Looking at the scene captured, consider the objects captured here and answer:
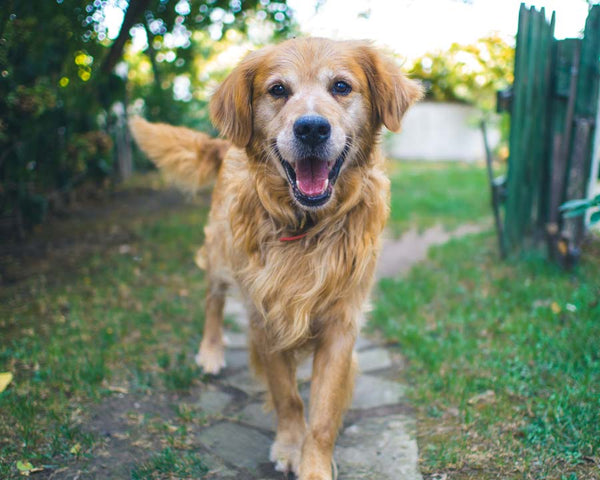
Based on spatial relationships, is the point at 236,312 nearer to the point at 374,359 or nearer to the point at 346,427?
the point at 374,359

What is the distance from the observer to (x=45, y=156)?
516cm

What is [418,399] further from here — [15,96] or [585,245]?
[15,96]

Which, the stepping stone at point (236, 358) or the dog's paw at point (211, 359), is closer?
the dog's paw at point (211, 359)

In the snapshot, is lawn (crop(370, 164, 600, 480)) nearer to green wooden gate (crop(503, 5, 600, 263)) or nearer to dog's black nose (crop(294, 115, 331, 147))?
green wooden gate (crop(503, 5, 600, 263))

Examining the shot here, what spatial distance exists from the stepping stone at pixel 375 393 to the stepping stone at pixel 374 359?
0.14m

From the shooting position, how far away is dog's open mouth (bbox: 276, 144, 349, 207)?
2.31 metres

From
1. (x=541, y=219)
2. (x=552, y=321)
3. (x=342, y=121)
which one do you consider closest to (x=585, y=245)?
(x=541, y=219)

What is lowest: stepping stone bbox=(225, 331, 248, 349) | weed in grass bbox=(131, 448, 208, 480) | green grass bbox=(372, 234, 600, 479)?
stepping stone bbox=(225, 331, 248, 349)

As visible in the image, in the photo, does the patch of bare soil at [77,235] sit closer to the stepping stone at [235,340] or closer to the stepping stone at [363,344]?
the stepping stone at [235,340]

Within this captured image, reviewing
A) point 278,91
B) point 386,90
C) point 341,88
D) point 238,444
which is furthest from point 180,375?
point 386,90

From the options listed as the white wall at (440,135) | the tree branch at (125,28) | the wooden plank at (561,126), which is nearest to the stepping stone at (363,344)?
the wooden plank at (561,126)

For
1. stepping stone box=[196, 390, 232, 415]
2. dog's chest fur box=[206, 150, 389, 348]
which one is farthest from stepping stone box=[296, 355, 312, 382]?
dog's chest fur box=[206, 150, 389, 348]

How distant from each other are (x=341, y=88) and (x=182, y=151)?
164 centimetres

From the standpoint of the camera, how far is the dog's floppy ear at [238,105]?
8.48ft
